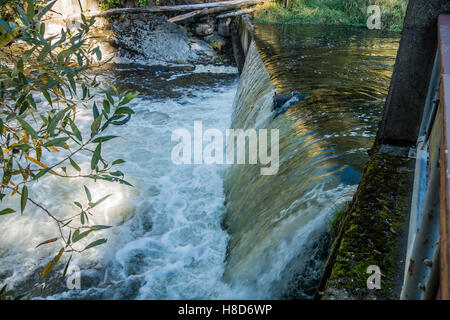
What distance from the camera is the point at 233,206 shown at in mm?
4492

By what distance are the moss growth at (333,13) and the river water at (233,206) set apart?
19.8 ft

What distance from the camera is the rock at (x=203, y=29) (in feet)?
41.4

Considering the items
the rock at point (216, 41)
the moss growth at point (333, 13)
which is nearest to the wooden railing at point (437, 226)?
the rock at point (216, 41)

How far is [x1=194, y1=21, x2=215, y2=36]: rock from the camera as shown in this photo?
41.4 feet

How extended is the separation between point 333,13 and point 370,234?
13.1 metres

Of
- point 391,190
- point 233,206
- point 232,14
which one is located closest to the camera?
point 391,190

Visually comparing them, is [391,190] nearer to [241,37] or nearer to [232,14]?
[241,37]

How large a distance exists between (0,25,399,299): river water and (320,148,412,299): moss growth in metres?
0.24

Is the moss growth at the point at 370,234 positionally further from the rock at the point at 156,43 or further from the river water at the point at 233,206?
the rock at the point at 156,43

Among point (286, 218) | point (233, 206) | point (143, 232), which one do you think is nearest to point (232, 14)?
point (233, 206)

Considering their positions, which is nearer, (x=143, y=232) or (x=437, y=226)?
(x=437, y=226)

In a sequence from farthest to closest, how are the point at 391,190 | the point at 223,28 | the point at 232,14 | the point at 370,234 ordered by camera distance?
the point at 223,28 < the point at 232,14 < the point at 391,190 < the point at 370,234
